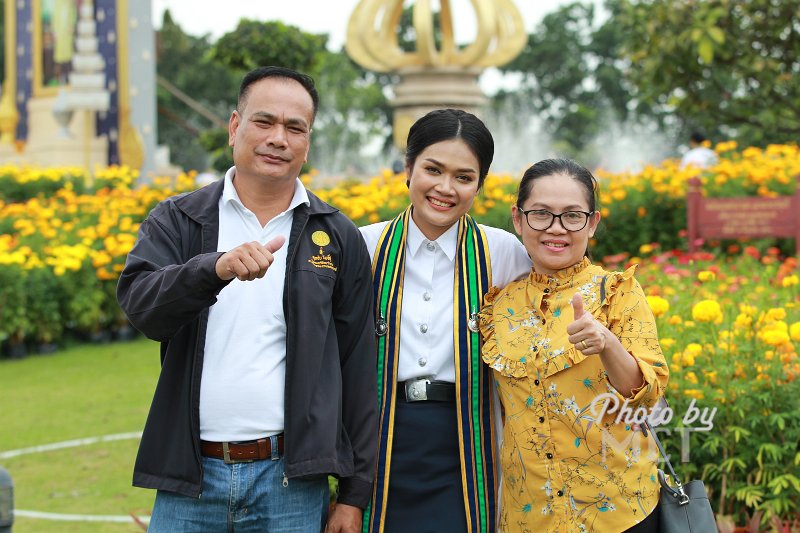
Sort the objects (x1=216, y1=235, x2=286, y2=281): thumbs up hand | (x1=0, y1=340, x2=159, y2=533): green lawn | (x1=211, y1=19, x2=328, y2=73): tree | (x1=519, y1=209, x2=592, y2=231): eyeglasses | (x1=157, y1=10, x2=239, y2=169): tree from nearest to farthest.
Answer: (x1=216, y1=235, x2=286, y2=281): thumbs up hand, (x1=519, y1=209, x2=592, y2=231): eyeglasses, (x1=0, y1=340, x2=159, y2=533): green lawn, (x1=211, y1=19, x2=328, y2=73): tree, (x1=157, y1=10, x2=239, y2=169): tree

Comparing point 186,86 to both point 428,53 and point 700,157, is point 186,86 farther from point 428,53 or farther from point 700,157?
point 700,157

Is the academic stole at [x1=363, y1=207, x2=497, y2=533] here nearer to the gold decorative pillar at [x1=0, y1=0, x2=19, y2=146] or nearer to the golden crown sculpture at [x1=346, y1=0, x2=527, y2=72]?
the golden crown sculpture at [x1=346, y1=0, x2=527, y2=72]

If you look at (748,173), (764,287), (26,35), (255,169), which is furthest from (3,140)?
(255,169)

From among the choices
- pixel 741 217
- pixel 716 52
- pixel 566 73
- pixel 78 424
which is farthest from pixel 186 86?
pixel 78 424

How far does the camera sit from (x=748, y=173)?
800cm

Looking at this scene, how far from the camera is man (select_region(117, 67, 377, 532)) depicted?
2.23 meters

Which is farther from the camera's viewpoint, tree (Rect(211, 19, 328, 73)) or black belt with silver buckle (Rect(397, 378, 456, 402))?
tree (Rect(211, 19, 328, 73))

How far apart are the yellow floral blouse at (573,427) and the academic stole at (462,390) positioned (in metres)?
0.07

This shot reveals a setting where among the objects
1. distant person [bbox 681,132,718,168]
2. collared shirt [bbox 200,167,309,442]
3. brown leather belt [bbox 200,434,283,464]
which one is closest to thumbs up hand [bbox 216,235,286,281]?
collared shirt [bbox 200,167,309,442]

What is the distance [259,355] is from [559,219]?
2.54ft

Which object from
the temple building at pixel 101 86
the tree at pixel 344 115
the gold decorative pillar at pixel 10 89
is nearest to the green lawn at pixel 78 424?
the temple building at pixel 101 86

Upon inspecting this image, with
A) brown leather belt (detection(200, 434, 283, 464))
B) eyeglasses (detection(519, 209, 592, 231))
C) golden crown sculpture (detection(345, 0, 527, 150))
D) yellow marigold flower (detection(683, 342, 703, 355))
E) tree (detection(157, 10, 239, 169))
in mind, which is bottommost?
brown leather belt (detection(200, 434, 283, 464))

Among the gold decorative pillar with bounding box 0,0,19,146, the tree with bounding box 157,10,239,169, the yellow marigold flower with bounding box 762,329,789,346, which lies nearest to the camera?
the yellow marigold flower with bounding box 762,329,789,346

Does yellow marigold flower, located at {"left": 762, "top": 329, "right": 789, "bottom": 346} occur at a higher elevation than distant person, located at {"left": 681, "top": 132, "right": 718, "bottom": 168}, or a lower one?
lower
